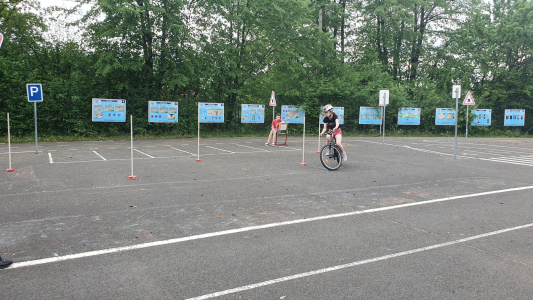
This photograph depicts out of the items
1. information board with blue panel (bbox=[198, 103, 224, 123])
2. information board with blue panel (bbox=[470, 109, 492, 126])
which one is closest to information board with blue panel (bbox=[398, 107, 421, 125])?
information board with blue panel (bbox=[470, 109, 492, 126])

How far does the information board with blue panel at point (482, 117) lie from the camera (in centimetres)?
3159

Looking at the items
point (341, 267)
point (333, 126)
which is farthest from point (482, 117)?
point (341, 267)

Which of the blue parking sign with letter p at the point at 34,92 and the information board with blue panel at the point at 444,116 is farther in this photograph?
the information board with blue panel at the point at 444,116

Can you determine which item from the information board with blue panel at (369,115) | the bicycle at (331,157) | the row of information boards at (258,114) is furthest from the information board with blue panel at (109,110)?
the information board with blue panel at (369,115)

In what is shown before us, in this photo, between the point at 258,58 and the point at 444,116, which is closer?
the point at 258,58

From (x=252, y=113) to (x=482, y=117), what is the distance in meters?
18.5

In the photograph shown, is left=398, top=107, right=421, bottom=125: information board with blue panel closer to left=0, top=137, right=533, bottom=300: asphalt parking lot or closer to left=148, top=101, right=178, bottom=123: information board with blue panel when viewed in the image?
left=148, top=101, right=178, bottom=123: information board with blue panel

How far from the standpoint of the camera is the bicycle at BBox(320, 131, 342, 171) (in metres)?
11.6

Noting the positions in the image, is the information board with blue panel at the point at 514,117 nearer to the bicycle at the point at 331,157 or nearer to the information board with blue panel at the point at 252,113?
the information board with blue panel at the point at 252,113

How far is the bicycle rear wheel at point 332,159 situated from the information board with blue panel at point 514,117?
27.5 meters

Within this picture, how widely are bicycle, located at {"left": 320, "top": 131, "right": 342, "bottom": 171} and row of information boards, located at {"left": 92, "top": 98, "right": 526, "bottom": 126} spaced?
1014 cm

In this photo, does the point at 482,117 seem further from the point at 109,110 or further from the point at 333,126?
the point at 109,110

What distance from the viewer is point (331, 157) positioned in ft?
38.3

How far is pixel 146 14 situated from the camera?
22938 mm
